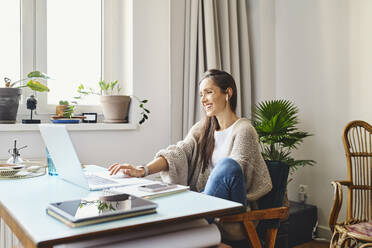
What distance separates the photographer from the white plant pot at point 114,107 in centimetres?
260

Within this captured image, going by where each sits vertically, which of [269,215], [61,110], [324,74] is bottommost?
[269,215]

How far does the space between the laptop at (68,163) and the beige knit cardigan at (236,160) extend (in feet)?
1.55

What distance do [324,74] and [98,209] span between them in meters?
2.33

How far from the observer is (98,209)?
961 mm

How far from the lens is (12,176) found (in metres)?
1.55

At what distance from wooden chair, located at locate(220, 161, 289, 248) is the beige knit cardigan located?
5 cm

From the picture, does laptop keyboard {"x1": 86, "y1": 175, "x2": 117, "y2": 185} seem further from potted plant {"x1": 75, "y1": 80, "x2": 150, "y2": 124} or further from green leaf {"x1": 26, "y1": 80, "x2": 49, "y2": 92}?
potted plant {"x1": 75, "y1": 80, "x2": 150, "y2": 124}

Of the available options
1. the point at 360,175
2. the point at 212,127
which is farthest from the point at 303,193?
the point at 212,127

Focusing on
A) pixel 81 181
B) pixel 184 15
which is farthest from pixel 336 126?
pixel 81 181

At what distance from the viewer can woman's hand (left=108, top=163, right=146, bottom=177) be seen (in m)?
1.61

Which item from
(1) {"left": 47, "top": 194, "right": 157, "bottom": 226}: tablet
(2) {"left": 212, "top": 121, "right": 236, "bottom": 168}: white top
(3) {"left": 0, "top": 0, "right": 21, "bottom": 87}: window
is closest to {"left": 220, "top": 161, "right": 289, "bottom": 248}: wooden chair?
(2) {"left": 212, "top": 121, "right": 236, "bottom": 168}: white top

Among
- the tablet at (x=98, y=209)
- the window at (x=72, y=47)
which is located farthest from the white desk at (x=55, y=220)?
the window at (x=72, y=47)

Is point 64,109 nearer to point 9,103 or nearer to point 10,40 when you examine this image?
point 9,103

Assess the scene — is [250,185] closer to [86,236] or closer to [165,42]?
[86,236]
